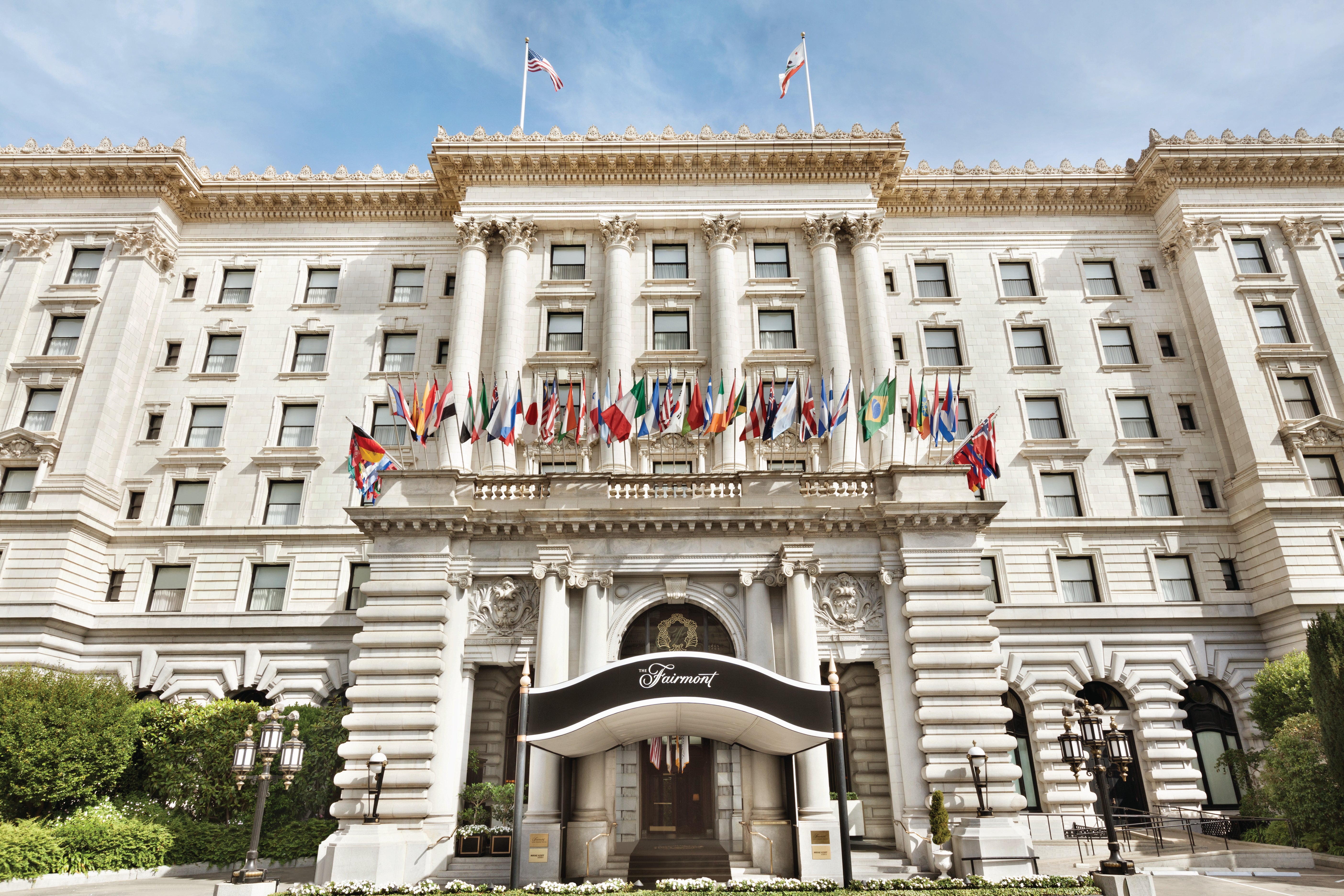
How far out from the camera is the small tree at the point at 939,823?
74.5ft

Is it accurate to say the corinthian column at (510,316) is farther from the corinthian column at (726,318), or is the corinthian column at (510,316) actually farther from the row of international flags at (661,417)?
the corinthian column at (726,318)

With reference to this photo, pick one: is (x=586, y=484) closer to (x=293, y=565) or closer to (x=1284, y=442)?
(x=293, y=565)

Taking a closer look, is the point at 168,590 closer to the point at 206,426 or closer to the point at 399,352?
the point at 206,426

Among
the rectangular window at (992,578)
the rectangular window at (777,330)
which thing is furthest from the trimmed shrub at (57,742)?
the rectangular window at (992,578)

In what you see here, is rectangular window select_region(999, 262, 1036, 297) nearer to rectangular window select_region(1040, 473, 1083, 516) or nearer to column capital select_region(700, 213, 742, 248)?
rectangular window select_region(1040, 473, 1083, 516)

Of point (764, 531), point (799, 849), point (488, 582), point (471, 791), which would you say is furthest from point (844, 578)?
point (471, 791)

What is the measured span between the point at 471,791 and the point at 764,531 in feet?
38.9

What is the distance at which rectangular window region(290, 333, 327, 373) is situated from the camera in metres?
39.8

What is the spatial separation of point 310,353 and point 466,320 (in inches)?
335

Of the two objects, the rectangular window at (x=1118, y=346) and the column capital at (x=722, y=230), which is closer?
the column capital at (x=722, y=230)

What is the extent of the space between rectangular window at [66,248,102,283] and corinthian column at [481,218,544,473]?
62.6 ft

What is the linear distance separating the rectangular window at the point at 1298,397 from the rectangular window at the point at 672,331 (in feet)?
85.8

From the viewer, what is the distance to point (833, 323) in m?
37.5

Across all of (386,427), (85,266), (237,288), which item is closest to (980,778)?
(386,427)
